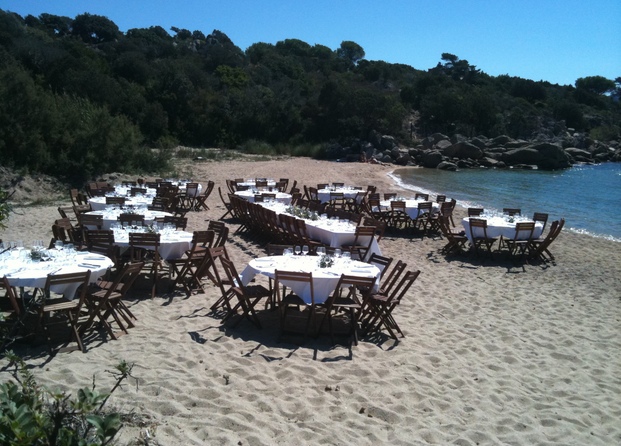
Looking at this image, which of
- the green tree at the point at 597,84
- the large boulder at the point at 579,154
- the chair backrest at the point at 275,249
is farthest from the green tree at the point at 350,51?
the chair backrest at the point at 275,249

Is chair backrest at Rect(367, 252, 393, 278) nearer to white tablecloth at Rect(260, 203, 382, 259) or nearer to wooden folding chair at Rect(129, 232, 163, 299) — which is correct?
white tablecloth at Rect(260, 203, 382, 259)

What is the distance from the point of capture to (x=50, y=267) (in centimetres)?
677

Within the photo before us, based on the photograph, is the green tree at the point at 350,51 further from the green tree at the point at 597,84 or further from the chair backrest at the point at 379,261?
the chair backrest at the point at 379,261

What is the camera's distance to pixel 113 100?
43.1 metres

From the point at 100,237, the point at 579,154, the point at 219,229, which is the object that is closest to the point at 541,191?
the point at 219,229

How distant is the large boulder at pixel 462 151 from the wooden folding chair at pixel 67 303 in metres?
51.9

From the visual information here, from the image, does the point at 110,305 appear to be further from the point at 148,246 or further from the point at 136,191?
the point at 136,191

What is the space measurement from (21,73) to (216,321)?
1826 cm

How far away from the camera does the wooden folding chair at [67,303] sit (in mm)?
6207

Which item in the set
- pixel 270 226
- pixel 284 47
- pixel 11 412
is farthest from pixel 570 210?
pixel 284 47

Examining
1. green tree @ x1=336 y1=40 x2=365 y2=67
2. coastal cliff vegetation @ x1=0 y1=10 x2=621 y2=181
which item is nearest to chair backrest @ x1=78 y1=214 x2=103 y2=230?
coastal cliff vegetation @ x1=0 y1=10 x2=621 y2=181

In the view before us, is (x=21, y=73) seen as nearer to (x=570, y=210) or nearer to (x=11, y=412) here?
(x=11, y=412)

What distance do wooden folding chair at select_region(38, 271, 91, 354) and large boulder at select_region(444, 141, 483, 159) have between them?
5187 cm

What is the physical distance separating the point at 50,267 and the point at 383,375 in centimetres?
396
